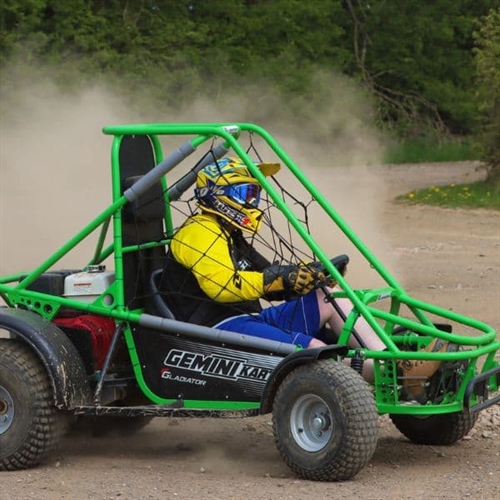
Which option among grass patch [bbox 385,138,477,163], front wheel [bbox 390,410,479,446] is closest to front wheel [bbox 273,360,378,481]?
front wheel [bbox 390,410,479,446]

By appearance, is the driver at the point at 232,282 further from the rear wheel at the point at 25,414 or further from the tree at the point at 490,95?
the tree at the point at 490,95

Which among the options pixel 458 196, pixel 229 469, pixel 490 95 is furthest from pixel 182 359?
pixel 490 95

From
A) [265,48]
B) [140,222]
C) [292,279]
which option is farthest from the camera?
[265,48]

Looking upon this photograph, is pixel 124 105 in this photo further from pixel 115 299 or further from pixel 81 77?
pixel 115 299

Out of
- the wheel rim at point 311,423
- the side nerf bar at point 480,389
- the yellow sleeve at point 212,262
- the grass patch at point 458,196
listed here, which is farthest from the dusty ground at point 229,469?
the grass patch at point 458,196

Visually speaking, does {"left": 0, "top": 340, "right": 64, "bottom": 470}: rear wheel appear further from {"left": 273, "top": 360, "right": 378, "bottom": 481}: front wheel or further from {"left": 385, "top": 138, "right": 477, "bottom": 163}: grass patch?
{"left": 385, "top": 138, "right": 477, "bottom": 163}: grass patch

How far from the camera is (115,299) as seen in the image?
689 cm

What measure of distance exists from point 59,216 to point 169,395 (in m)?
8.95

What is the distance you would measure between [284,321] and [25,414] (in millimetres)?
1414

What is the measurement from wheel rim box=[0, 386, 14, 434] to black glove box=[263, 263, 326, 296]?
1.44 m

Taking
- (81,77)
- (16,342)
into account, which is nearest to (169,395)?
(16,342)

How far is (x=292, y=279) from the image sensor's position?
655 centimetres

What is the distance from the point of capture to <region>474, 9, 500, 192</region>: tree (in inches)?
838

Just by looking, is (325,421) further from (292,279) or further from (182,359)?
(182,359)
